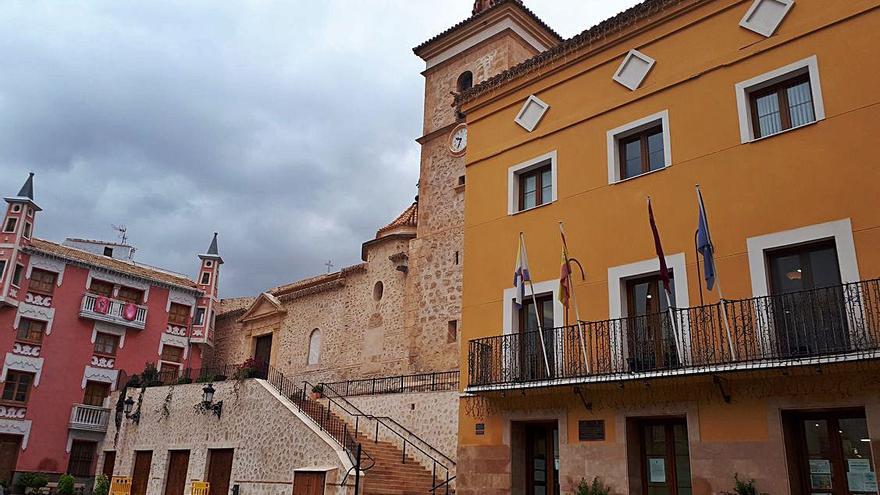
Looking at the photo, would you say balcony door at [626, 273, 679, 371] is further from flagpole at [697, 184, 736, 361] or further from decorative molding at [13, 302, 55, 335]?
decorative molding at [13, 302, 55, 335]

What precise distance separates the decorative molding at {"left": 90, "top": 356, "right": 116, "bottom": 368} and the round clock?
18074 mm

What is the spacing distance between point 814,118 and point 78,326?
29149mm

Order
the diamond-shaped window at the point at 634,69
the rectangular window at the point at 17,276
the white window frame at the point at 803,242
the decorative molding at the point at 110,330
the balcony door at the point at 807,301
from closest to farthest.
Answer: the balcony door at the point at 807,301, the white window frame at the point at 803,242, the diamond-shaped window at the point at 634,69, the rectangular window at the point at 17,276, the decorative molding at the point at 110,330

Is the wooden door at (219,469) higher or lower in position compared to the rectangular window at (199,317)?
Result: lower

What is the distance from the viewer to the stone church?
1766 centimetres

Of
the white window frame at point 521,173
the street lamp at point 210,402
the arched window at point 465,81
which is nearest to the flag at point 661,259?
the white window frame at point 521,173

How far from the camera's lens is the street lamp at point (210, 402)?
2206 cm

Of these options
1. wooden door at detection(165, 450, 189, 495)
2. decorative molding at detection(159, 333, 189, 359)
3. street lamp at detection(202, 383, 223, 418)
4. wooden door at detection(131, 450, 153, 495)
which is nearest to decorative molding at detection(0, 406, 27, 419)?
wooden door at detection(131, 450, 153, 495)

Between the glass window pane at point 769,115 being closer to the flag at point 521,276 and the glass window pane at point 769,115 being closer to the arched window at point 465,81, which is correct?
the flag at point 521,276

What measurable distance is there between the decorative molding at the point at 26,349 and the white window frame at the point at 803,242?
27824 millimetres

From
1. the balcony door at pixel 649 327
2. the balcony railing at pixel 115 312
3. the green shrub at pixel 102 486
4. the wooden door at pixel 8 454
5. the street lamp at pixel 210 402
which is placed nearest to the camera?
the balcony door at pixel 649 327

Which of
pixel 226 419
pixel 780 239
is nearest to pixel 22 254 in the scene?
pixel 226 419

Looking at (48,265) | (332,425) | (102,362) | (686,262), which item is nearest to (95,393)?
(102,362)

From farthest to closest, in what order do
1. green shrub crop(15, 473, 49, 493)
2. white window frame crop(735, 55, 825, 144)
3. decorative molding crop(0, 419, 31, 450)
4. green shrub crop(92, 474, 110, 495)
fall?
decorative molding crop(0, 419, 31, 450), green shrub crop(15, 473, 49, 493), green shrub crop(92, 474, 110, 495), white window frame crop(735, 55, 825, 144)
